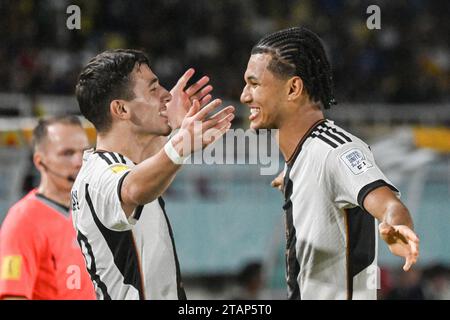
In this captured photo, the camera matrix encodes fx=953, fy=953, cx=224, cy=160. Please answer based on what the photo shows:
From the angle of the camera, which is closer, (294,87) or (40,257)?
(294,87)

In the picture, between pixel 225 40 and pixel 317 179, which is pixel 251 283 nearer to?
pixel 317 179

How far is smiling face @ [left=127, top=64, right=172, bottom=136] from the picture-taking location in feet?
15.0

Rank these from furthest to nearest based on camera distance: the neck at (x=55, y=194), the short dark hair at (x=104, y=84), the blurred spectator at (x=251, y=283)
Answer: the blurred spectator at (x=251, y=283) → the neck at (x=55, y=194) → the short dark hair at (x=104, y=84)

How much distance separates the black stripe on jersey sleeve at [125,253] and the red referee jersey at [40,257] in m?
1.16

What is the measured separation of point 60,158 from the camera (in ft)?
20.1

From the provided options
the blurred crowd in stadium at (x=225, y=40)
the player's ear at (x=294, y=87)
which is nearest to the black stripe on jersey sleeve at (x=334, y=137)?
the player's ear at (x=294, y=87)

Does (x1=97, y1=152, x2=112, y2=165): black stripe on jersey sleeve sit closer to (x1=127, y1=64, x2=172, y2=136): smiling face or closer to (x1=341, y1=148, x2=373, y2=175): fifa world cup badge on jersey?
(x1=127, y1=64, x2=172, y2=136): smiling face

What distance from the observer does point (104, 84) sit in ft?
14.8

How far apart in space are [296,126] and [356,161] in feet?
1.49

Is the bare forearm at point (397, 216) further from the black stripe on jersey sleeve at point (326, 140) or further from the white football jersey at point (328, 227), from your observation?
the black stripe on jersey sleeve at point (326, 140)

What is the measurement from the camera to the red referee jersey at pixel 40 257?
5.53 meters

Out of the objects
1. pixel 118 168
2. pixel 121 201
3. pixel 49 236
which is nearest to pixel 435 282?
pixel 49 236
